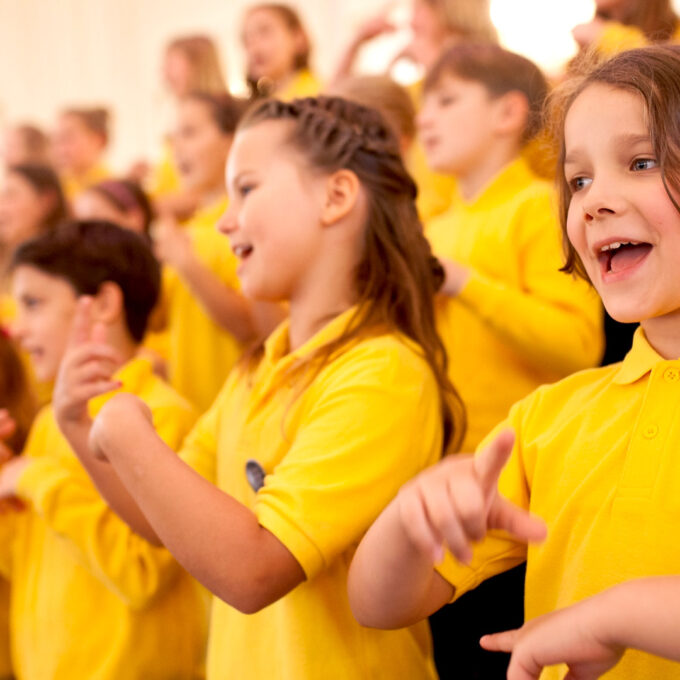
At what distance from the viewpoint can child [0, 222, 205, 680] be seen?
1.37m

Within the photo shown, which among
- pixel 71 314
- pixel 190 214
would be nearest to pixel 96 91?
pixel 190 214

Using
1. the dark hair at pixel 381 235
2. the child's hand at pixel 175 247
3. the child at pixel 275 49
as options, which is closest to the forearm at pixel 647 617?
the dark hair at pixel 381 235

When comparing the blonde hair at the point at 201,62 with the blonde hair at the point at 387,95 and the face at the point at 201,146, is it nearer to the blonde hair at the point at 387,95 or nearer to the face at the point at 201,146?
the face at the point at 201,146

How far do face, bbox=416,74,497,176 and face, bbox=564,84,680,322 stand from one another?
855mm

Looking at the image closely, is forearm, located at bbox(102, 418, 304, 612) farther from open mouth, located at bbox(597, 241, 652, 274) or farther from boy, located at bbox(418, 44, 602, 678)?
boy, located at bbox(418, 44, 602, 678)

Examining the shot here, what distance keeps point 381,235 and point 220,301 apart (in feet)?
2.44

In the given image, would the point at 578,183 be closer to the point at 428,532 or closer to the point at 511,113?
the point at 428,532

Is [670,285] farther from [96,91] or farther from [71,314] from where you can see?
[96,91]

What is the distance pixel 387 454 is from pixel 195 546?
0.82ft

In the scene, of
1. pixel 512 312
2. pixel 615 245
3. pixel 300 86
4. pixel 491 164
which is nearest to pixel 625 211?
pixel 615 245

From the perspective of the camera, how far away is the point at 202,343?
207 centimetres

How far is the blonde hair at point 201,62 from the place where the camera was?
10.3 ft

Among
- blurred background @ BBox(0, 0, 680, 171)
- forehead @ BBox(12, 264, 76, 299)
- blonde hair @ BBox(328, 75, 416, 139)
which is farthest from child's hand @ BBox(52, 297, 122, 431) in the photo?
blurred background @ BBox(0, 0, 680, 171)

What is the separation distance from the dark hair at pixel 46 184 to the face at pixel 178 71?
63cm
